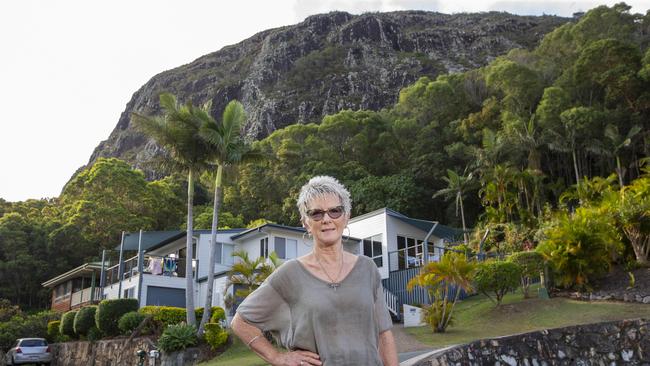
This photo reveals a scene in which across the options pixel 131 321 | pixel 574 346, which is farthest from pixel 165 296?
pixel 574 346

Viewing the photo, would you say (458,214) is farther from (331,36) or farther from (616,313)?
(331,36)

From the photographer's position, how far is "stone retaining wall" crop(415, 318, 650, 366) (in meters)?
7.12

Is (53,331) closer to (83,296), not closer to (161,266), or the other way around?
(83,296)

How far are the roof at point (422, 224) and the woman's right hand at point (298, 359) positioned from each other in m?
26.5

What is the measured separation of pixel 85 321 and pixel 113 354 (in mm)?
3561

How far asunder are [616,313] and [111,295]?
2479cm

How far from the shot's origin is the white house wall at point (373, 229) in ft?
95.7

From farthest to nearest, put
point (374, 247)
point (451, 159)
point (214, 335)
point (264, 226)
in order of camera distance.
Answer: point (451, 159), point (374, 247), point (264, 226), point (214, 335)

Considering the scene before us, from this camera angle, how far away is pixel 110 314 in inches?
973

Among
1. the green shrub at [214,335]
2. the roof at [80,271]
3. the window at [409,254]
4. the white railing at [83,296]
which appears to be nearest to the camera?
the green shrub at [214,335]

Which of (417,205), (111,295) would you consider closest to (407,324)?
(111,295)

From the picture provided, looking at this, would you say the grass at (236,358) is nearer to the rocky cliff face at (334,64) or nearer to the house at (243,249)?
the house at (243,249)

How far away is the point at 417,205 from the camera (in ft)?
144

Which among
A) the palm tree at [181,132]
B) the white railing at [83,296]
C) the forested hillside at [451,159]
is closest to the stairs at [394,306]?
the forested hillside at [451,159]
